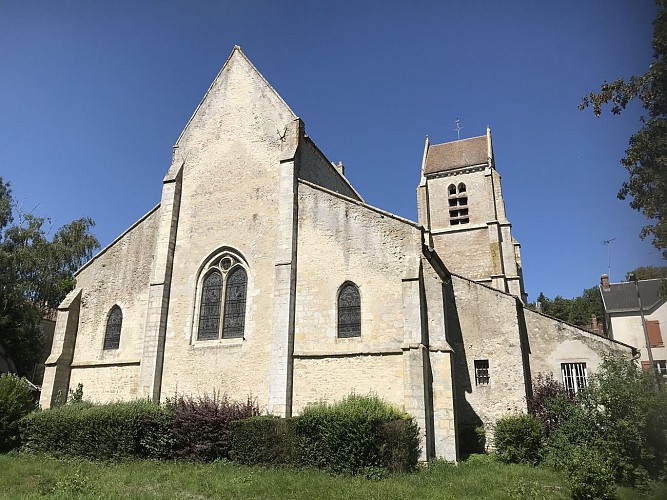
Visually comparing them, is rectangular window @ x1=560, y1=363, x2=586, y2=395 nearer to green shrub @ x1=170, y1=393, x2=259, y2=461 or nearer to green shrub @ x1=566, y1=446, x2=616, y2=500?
green shrub @ x1=566, y1=446, x2=616, y2=500

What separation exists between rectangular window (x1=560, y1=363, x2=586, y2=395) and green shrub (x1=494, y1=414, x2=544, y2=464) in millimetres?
3859

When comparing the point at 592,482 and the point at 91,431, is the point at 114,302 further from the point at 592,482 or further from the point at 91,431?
the point at 592,482

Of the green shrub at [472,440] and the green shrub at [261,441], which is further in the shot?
the green shrub at [472,440]

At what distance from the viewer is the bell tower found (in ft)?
95.6

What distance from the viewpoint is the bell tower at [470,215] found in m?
29.1

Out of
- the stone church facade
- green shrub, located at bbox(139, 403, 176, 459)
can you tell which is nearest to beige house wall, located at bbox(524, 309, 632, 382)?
the stone church facade

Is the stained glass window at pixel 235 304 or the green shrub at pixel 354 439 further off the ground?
the stained glass window at pixel 235 304

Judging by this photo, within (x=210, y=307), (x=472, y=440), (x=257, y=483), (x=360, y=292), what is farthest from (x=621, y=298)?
(x=257, y=483)

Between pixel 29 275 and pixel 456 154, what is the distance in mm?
29504

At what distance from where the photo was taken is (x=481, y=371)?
17.9m

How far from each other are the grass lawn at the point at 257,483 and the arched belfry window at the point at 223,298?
4.87 m

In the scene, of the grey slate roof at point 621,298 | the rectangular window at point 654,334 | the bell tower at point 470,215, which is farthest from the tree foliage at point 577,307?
the rectangular window at point 654,334

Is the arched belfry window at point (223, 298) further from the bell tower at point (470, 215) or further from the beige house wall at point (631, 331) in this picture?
the beige house wall at point (631, 331)

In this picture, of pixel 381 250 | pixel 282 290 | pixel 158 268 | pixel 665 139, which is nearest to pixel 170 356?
pixel 158 268
